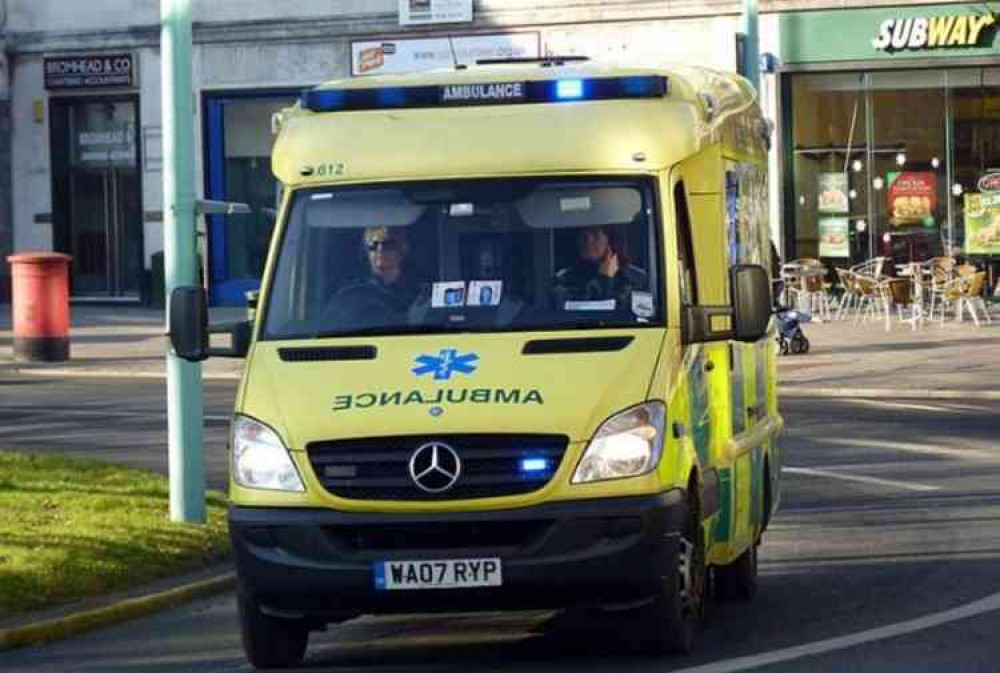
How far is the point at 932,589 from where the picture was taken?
1181 centimetres

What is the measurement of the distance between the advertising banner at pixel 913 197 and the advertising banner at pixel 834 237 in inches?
33.9

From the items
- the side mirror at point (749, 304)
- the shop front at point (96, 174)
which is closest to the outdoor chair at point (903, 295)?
the shop front at point (96, 174)

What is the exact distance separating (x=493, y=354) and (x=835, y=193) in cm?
2856

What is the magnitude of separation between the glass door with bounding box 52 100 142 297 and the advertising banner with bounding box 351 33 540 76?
4.74m

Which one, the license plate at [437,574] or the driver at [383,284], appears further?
the driver at [383,284]

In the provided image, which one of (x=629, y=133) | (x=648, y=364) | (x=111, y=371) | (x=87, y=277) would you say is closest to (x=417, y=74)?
(x=629, y=133)

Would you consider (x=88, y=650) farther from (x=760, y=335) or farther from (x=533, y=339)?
(x=760, y=335)

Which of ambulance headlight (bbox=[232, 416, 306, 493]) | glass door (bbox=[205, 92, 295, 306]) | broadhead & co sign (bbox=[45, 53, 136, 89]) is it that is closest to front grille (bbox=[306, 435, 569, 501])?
ambulance headlight (bbox=[232, 416, 306, 493])

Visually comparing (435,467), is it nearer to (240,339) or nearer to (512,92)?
(240,339)

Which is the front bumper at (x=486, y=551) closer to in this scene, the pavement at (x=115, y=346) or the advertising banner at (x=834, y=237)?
the pavement at (x=115, y=346)

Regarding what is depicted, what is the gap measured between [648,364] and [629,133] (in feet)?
3.73

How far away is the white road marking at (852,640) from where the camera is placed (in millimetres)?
9602

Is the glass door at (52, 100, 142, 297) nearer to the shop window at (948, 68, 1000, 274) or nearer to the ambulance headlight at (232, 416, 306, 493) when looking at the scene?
the shop window at (948, 68, 1000, 274)

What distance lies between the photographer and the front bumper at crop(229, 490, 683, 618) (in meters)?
9.12
